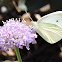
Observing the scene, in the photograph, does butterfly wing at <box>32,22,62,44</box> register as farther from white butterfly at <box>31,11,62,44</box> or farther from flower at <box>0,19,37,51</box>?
flower at <box>0,19,37,51</box>

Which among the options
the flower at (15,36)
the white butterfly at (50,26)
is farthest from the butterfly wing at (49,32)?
the flower at (15,36)

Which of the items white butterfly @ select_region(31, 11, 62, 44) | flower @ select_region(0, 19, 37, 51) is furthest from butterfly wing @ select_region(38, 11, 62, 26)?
flower @ select_region(0, 19, 37, 51)

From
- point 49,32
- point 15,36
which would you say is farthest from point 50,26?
point 15,36

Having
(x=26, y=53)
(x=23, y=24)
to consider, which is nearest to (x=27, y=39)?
(x=23, y=24)

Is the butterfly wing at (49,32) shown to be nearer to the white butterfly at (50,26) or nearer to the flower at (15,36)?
the white butterfly at (50,26)

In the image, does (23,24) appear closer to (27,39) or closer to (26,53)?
(27,39)

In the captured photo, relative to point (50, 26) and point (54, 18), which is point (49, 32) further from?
point (54, 18)
